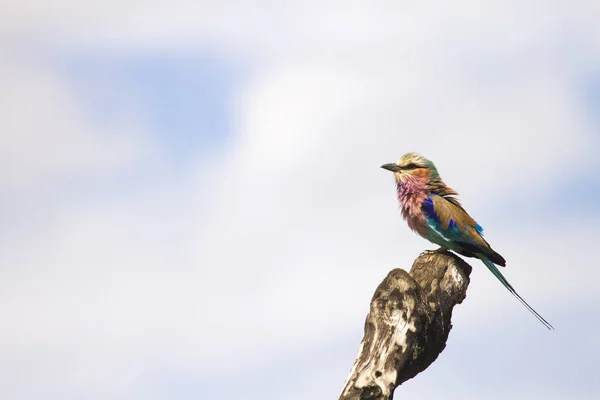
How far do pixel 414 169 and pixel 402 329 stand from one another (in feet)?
12.7

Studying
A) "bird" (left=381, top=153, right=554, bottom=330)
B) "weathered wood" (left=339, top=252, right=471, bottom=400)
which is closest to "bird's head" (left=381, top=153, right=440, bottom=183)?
"bird" (left=381, top=153, right=554, bottom=330)

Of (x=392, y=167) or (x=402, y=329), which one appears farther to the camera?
(x=392, y=167)

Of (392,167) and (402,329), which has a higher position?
(392,167)

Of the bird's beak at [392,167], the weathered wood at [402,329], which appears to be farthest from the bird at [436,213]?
the weathered wood at [402,329]

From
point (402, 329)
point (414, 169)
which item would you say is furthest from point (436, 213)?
point (402, 329)

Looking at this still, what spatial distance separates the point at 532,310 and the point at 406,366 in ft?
8.24

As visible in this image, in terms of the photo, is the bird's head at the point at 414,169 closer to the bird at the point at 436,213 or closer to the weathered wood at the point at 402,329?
the bird at the point at 436,213

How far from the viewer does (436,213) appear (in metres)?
10.3

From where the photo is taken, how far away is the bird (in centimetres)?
998

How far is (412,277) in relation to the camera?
26.4ft

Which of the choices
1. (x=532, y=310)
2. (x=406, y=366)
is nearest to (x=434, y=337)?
(x=406, y=366)

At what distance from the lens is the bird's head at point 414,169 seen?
10.7 meters

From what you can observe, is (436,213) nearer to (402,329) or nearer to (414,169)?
(414,169)

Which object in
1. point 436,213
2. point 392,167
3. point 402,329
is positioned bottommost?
point 402,329
